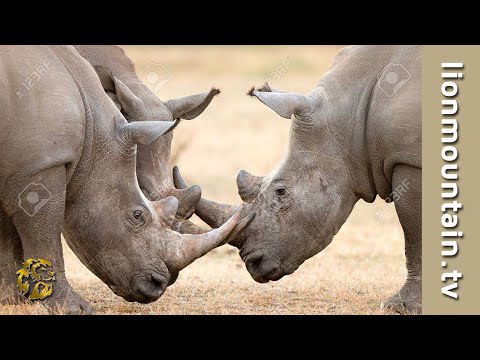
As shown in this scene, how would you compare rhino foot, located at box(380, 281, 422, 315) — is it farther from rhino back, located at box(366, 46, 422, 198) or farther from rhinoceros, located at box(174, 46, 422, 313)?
rhino back, located at box(366, 46, 422, 198)

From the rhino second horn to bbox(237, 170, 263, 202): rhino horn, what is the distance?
1.10 metres

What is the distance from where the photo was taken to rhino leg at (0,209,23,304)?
429 inches

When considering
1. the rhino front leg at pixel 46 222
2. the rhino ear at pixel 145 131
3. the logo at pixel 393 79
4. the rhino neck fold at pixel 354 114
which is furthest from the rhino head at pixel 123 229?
the logo at pixel 393 79

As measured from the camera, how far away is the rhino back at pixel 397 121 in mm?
10523

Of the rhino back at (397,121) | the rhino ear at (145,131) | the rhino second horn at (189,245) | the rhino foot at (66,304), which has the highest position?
the rhino back at (397,121)

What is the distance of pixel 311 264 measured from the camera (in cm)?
1441

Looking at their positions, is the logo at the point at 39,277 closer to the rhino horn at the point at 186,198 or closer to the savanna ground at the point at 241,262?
the savanna ground at the point at 241,262

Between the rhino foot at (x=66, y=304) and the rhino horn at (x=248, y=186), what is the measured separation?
2.18m

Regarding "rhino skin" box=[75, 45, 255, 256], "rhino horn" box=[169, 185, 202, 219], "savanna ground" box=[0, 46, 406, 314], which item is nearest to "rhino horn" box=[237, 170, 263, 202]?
"rhino skin" box=[75, 45, 255, 256]

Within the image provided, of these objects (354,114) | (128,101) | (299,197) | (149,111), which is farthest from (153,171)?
(354,114)

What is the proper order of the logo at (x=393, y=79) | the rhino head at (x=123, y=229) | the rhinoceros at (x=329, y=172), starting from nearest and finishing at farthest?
the rhino head at (x=123, y=229)
the logo at (x=393, y=79)
the rhinoceros at (x=329, y=172)

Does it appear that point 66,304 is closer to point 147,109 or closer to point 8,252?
point 8,252

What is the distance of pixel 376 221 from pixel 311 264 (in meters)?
3.46

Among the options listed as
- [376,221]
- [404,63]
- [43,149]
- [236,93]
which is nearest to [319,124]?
[404,63]
